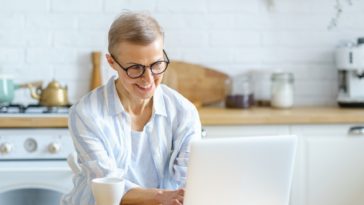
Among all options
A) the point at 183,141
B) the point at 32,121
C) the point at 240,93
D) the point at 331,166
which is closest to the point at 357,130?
the point at 331,166

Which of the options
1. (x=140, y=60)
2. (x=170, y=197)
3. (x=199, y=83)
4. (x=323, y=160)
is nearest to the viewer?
(x=170, y=197)

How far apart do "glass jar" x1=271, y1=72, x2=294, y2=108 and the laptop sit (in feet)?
5.99

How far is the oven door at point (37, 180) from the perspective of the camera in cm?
237

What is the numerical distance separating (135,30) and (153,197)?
0.43m

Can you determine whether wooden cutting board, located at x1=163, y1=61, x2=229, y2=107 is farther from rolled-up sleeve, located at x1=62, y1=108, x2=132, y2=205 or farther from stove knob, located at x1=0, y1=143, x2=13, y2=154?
rolled-up sleeve, located at x1=62, y1=108, x2=132, y2=205

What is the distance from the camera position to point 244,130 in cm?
256

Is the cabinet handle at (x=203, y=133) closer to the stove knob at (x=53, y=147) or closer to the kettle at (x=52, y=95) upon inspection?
the stove knob at (x=53, y=147)

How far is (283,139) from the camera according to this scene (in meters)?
1.12

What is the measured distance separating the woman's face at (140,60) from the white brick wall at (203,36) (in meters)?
1.62

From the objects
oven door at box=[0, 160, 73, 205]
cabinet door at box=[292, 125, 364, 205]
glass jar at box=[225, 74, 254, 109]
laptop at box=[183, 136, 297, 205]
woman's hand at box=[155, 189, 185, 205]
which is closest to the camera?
laptop at box=[183, 136, 297, 205]

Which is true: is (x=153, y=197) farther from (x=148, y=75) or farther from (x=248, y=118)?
(x=248, y=118)

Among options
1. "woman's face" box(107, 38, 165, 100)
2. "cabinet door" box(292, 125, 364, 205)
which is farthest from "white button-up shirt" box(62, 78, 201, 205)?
"cabinet door" box(292, 125, 364, 205)

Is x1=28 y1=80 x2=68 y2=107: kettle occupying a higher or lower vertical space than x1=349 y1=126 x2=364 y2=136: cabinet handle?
higher

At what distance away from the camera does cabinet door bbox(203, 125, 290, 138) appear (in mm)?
2543
